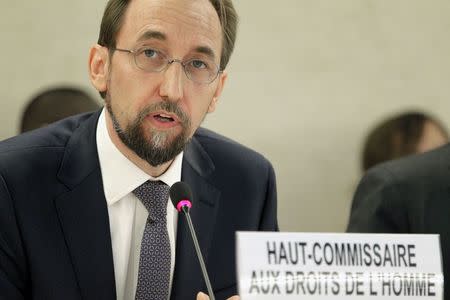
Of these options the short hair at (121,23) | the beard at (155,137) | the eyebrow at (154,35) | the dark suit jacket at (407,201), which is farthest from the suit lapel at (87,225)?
the dark suit jacket at (407,201)

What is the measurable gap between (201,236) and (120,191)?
0.26 metres

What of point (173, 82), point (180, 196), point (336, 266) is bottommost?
point (336, 266)

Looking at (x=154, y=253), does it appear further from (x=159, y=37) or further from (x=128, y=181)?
(x=159, y=37)

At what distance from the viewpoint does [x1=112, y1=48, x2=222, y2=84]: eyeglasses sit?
2059 mm

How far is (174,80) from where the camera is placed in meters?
2.02

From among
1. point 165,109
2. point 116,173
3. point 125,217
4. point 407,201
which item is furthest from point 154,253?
point 407,201

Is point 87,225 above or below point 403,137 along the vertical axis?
below

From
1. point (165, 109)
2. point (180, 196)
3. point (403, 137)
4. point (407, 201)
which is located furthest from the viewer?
point (403, 137)

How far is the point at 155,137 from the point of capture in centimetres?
203

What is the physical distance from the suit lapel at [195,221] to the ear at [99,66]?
31 cm

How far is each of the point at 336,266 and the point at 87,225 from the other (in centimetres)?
75

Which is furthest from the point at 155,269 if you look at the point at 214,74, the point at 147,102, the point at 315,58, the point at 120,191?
the point at 315,58

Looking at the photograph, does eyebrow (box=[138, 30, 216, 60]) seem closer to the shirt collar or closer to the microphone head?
the shirt collar

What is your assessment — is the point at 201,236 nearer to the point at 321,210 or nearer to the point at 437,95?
the point at 321,210
